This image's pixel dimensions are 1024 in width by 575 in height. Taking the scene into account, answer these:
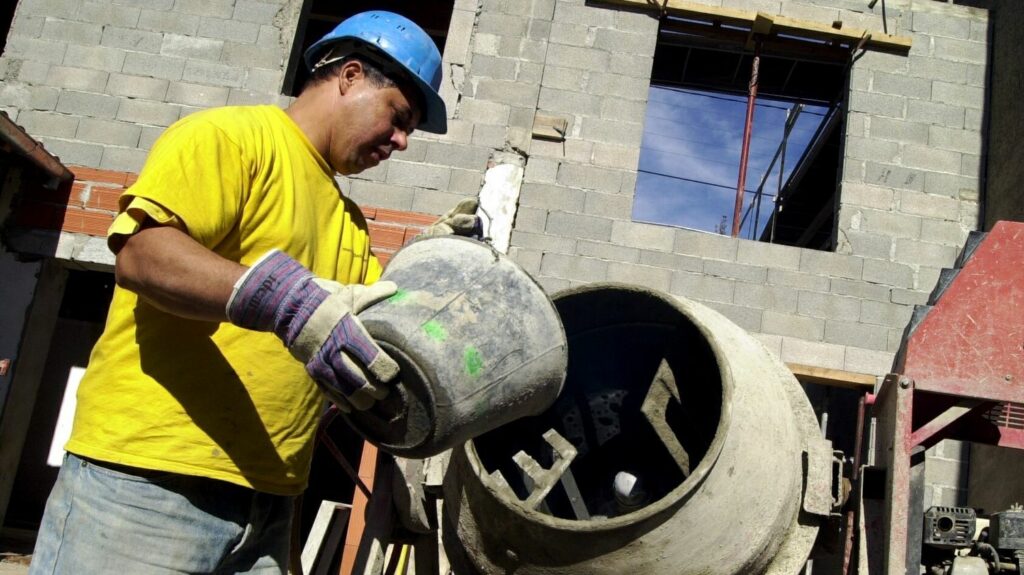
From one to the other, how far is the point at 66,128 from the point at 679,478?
4.25m

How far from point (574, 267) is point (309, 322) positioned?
357 centimetres

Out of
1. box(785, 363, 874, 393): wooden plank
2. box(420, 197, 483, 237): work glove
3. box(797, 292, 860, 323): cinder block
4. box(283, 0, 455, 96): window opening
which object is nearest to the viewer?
box(420, 197, 483, 237): work glove

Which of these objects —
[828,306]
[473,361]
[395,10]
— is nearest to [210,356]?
[473,361]

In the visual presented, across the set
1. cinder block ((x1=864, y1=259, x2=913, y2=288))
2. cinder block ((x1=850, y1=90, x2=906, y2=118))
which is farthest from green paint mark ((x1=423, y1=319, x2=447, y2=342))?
cinder block ((x1=850, y1=90, x2=906, y2=118))

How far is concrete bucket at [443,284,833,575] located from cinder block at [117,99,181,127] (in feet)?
11.4

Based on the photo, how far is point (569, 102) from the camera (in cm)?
519

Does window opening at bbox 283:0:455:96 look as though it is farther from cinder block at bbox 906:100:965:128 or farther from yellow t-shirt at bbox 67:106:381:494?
yellow t-shirt at bbox 67:106:381:494

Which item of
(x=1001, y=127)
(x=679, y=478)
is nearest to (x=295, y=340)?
(x=679, y=478)

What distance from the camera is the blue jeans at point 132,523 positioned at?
61.9 inches

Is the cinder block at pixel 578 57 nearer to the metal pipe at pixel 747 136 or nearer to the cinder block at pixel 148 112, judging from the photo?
the metal pipe at pixel 747 136

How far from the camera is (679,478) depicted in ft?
8.45

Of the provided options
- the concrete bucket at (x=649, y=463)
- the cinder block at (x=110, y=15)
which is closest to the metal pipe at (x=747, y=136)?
the concrete bucket at (x=649, y=463)

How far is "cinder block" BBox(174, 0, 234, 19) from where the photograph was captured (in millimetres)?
5270

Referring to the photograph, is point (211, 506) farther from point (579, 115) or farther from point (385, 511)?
point (579, 115)
